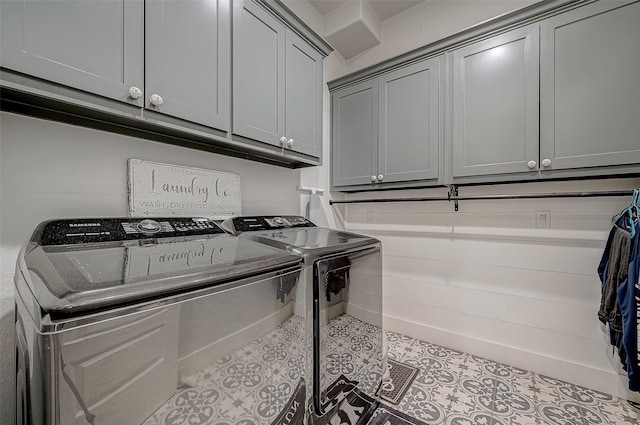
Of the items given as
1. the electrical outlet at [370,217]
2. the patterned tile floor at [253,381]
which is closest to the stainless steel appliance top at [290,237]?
the patterned tile floor at [253,381]

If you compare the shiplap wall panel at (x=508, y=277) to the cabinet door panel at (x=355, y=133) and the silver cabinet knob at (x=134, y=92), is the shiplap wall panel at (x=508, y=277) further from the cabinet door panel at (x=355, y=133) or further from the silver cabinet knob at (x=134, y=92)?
the silver cabinet knob at (x=134, y=92)

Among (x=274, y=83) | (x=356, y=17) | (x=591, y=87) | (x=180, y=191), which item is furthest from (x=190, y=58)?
(x=591, y=87)

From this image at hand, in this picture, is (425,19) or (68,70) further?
(425,19)

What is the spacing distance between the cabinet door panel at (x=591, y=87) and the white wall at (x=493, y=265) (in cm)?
37

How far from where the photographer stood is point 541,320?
1907mm

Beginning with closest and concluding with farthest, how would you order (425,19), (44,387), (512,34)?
(44,387) < (512,34) < (425,19)

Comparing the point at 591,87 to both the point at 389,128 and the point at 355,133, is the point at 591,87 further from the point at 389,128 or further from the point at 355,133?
the point at 355,133

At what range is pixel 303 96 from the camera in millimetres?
1767

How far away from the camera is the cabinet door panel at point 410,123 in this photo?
2033mm

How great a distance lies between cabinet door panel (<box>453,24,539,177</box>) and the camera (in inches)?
66.5

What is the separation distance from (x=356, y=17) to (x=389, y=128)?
1.06 metres

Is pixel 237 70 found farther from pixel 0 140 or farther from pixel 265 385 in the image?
pixel 265 385

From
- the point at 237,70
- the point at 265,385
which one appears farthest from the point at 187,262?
the point at 237,70

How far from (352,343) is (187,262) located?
3.03 ft
